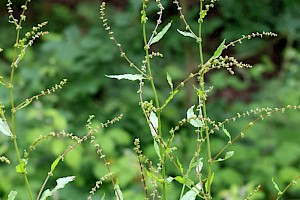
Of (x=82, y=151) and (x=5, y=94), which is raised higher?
(x=5, y=94)

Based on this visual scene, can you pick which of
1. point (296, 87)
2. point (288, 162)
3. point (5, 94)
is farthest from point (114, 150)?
point (296, 87)

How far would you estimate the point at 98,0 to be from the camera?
531 cm

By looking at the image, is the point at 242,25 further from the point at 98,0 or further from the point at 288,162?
the point at 98,0

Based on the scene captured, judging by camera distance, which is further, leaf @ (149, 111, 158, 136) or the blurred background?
the blurred background

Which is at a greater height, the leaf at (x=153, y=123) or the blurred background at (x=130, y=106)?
the leaf at (x=153, y=123)

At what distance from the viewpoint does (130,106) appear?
12.6 feet

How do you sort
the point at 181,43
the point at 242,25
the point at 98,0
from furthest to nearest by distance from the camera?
the point at 98,0 < the point at 181,43 < the point at 242,25

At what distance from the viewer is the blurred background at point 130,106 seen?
338 cm

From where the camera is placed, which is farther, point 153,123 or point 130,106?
point 130,106

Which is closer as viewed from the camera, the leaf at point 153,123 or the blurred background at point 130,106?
the leaf at point 153,123

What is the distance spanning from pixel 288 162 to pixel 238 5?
805 mm

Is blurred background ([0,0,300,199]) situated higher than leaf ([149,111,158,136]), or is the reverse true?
leaf ([149,111,158,136])

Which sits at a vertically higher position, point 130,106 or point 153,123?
point 153,123

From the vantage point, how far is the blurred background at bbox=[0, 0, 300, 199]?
3377 millimetres
